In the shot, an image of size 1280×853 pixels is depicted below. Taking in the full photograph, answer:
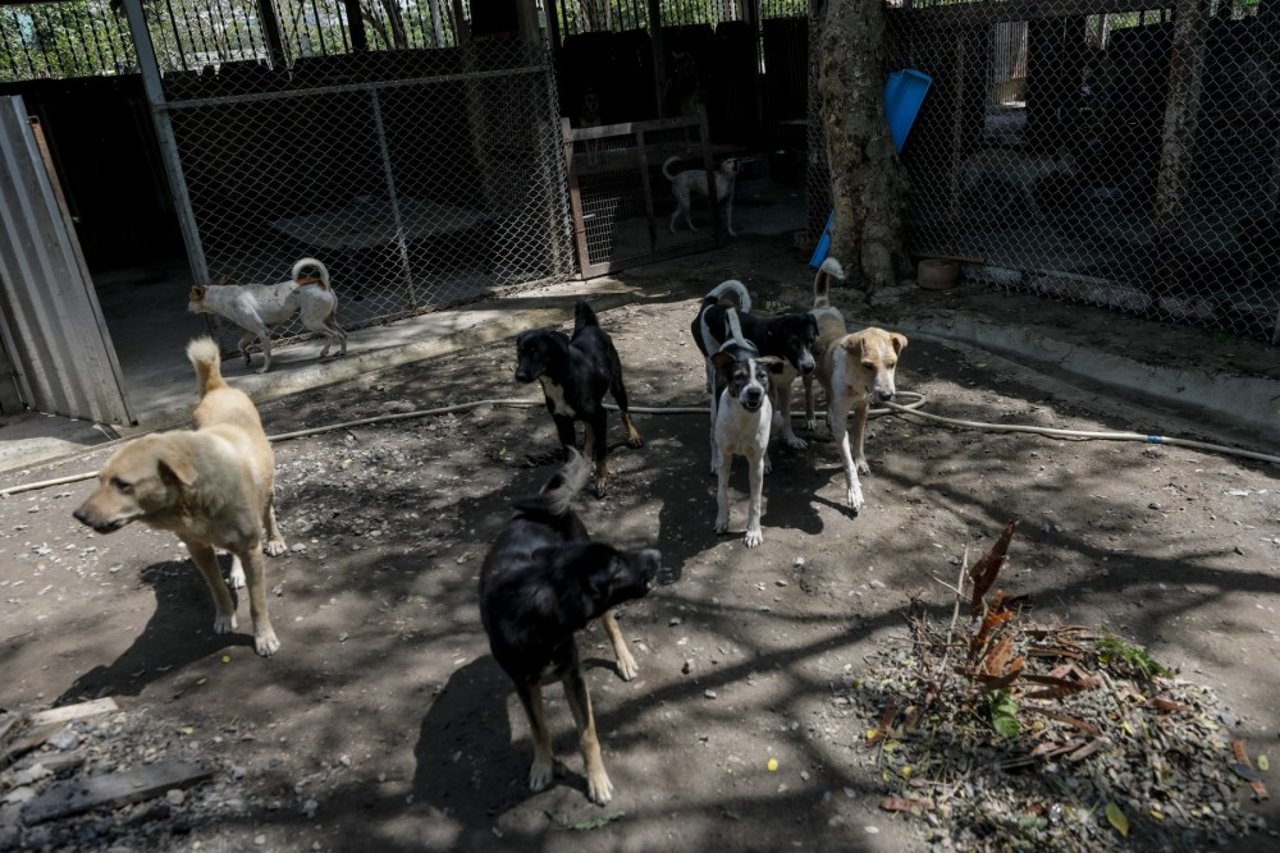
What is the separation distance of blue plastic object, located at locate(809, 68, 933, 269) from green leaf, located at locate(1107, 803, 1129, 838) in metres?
6.11

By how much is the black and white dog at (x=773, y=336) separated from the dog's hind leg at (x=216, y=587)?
8.65 ft

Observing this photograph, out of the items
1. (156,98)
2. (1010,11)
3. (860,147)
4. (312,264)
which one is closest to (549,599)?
(312,264)

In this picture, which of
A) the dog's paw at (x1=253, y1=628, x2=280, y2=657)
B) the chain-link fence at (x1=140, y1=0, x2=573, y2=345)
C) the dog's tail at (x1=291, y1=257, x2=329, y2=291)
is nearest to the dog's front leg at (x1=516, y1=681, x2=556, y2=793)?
the dog's paw at (x1=253, y1=628, x2=280, y2=657)

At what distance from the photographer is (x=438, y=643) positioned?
13.6 feet

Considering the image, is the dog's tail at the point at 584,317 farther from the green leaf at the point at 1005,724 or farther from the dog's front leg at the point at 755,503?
the green leaf at the point at 1005,724

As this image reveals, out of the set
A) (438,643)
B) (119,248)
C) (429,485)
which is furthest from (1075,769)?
(119,248)

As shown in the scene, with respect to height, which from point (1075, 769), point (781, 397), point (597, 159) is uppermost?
point (597, 159)

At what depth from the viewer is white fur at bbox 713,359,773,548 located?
4.52m

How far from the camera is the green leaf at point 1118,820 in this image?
9.65 feet

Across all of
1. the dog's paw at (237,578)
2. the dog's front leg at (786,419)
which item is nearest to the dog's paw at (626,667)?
the dog's paw at (237,578)

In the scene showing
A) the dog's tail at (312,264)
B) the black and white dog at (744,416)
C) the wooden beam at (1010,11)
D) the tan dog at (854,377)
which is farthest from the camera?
the dog's tail at (312,264)

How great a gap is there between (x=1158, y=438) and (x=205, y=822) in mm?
5467

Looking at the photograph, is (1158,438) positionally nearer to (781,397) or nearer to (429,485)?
(781,397)

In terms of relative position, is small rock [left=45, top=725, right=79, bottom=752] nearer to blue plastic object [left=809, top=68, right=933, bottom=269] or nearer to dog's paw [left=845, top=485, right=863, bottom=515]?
dog's paw [left=845, top=485, right=863, bottom=515]
